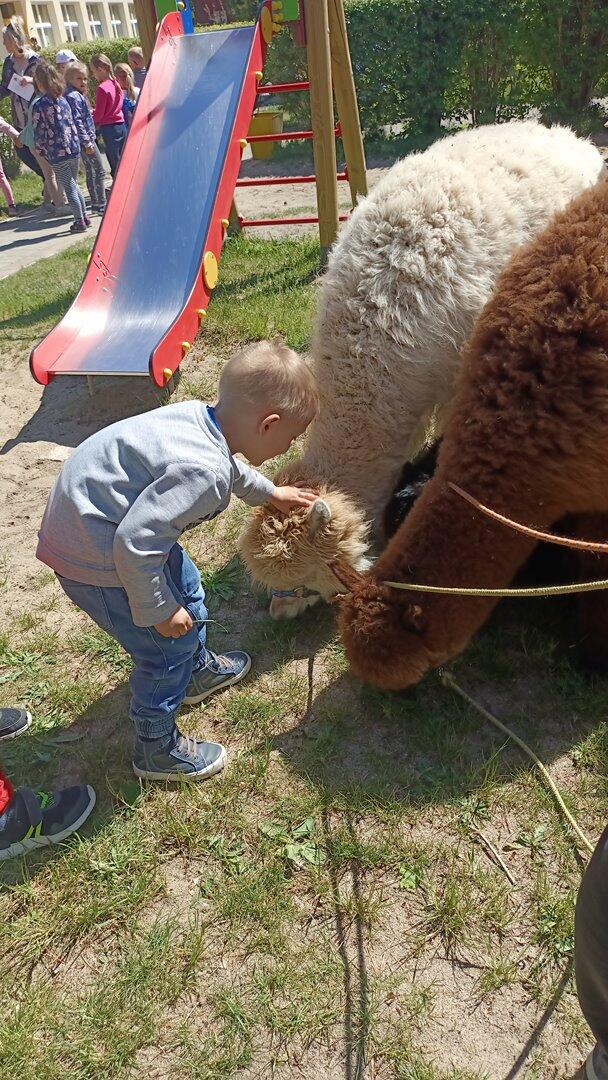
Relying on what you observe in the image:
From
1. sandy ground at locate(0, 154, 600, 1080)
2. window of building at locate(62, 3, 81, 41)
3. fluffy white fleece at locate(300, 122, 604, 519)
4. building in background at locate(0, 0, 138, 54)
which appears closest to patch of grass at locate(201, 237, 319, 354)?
sandy ground at locate(0, 154, 600, 1080)

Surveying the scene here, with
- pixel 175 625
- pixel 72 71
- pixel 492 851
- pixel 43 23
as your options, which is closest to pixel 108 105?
pixel 72 71

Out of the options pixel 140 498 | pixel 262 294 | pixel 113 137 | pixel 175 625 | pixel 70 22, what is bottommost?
pixel 175 625

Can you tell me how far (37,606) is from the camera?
3916mm

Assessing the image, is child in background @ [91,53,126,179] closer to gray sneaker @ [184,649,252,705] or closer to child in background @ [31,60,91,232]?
child in background @ [31,60,91,232]

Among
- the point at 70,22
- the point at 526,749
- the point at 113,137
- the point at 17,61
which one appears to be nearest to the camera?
the point at 526,749

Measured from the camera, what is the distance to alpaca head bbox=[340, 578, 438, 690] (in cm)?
264

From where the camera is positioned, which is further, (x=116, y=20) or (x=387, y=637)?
(x=116, y=20)

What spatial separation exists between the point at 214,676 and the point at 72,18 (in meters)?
43.3

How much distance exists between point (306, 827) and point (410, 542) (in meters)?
1.09

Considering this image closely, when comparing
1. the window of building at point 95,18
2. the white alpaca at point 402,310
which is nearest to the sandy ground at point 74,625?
the white alpaca at point 402,310

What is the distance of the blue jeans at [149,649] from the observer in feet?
8.29

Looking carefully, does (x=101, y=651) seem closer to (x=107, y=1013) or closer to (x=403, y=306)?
(x=107, y=1013)

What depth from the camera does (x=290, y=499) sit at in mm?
2961

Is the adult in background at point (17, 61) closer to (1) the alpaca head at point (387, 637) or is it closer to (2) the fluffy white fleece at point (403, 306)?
(2) the fluffy white fleece at point (403, 306)
